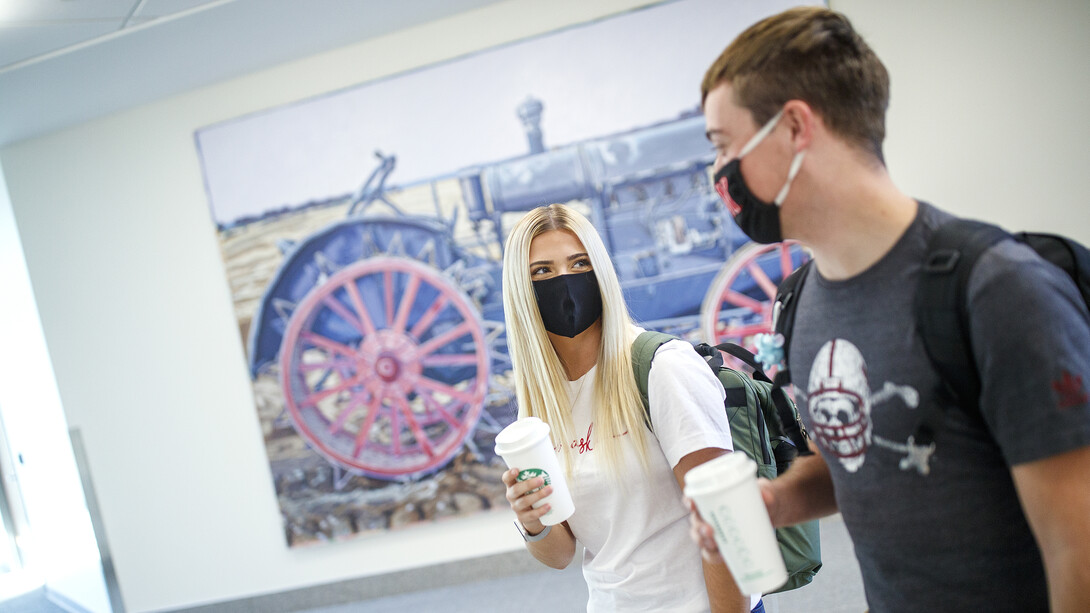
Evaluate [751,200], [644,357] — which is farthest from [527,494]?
[751,200]

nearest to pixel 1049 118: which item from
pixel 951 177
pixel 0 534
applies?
pixel 951 177

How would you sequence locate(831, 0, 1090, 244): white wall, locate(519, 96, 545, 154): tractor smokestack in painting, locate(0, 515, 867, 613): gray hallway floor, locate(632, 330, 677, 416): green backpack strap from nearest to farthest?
1. locate(632, 330, 677, 416): green backpack strap
2. locate(0, 515, 867, 613): gray hallway floor
3. locate(831, 0, 1090, 244): white wall
4. locate(519, 96, 545, 154): tractor smokestack in painting

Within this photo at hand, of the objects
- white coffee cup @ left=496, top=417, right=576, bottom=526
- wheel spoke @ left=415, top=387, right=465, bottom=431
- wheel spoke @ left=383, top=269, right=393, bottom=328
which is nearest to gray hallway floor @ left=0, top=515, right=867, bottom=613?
wheel spoke @ left=415, top=387, right=465, bottom=431

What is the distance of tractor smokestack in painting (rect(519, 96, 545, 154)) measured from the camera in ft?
12.5

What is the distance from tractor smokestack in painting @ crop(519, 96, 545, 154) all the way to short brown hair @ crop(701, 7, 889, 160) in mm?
2840

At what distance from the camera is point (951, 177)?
357 cm

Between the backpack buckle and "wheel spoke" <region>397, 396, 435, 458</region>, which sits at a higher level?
the backpack buckle

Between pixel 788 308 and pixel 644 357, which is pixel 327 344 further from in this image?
pixel 788 308

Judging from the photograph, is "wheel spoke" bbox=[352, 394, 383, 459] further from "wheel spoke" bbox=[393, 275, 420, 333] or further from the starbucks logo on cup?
the starbucks logo on cup

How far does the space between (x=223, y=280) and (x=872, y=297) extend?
3.96 m

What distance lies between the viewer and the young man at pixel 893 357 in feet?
2.61

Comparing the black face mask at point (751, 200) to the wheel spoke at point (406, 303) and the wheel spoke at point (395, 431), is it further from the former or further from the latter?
the wheel spoke at point (395, 431)

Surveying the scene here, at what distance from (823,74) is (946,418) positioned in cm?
48

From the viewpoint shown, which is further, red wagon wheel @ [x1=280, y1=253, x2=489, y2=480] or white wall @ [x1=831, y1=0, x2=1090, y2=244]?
red wagon wheel @ [x1=280, y1=253, x2=489, y2=480]
